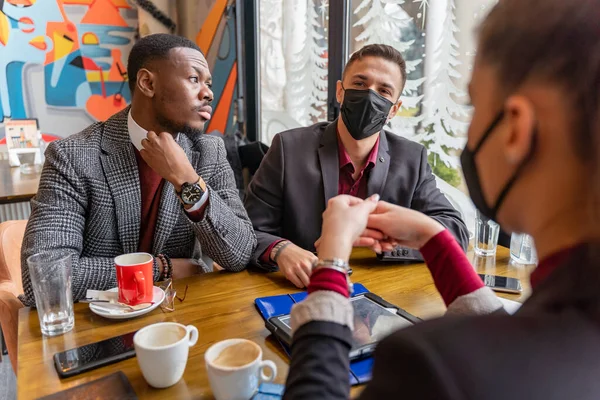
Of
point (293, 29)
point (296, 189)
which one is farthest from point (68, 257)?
point (293, 29)

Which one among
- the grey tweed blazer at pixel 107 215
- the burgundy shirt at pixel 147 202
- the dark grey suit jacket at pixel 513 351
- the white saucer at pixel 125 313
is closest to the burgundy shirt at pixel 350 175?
the grey tweed blazer at pixel 107 215

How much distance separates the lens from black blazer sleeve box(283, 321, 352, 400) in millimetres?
549

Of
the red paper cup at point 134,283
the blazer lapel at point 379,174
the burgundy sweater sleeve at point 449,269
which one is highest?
the burgundy sweater sleeve at point 449,269

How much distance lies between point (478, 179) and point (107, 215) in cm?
104

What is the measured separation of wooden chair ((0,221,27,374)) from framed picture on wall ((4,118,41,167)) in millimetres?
1929

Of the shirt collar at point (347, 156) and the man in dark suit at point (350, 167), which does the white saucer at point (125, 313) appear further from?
the shirt collar at point (347, 156)

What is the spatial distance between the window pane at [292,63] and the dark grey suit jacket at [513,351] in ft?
7.89

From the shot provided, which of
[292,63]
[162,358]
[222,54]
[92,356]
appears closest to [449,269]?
[162,358]

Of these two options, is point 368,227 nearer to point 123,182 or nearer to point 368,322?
point 368,322

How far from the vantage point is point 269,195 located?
1.56 meters

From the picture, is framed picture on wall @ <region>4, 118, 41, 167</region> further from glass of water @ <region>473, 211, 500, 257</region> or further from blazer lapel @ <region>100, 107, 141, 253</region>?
glass of water @ <region>473, 211, 500, 257</region>

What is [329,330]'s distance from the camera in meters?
0.58

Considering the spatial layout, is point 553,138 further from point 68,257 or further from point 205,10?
point 205,10

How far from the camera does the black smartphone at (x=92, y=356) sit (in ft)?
2.56
